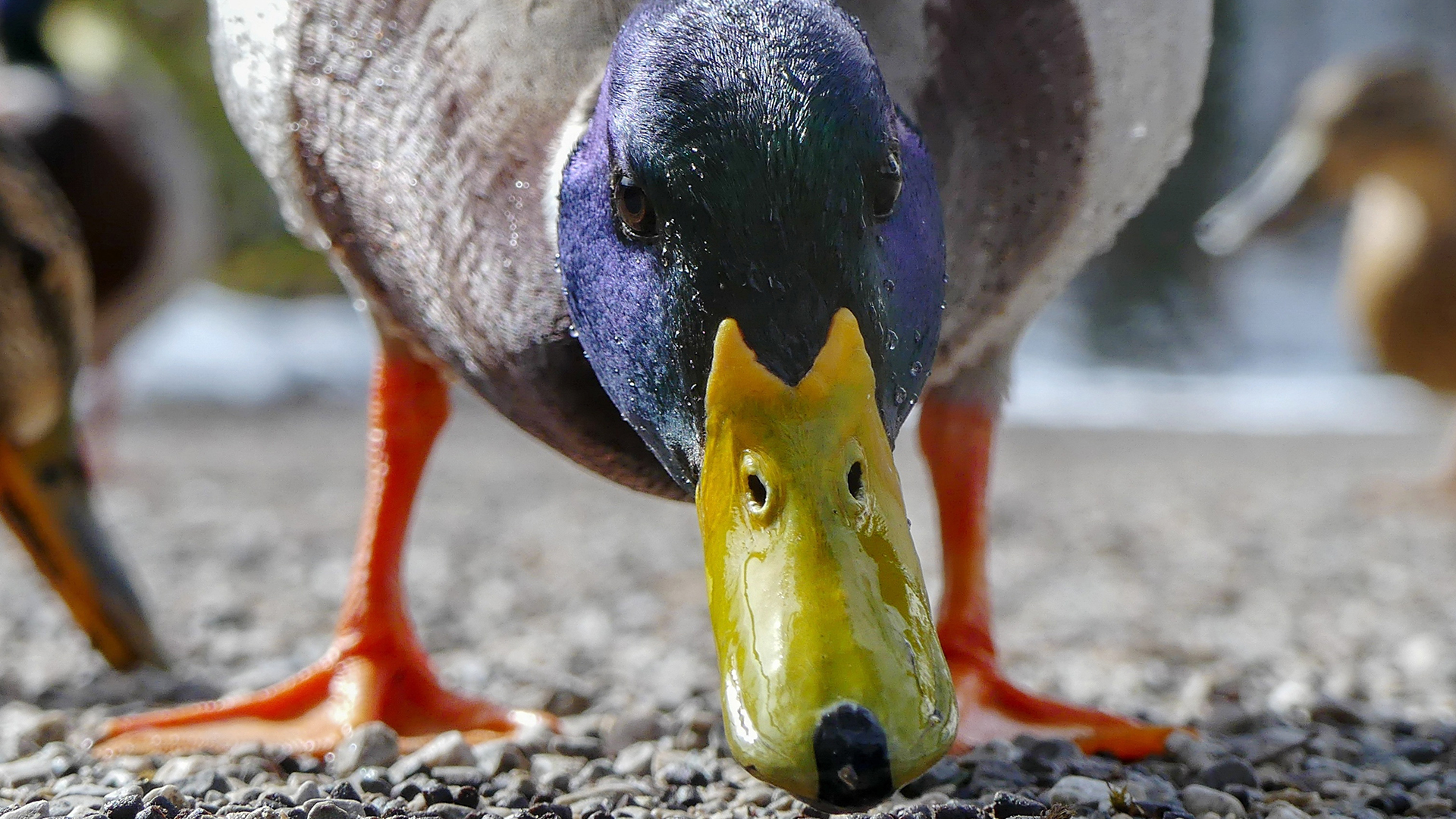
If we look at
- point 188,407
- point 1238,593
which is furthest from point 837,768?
point 188,407

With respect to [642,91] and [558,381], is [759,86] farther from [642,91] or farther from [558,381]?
[558,381]

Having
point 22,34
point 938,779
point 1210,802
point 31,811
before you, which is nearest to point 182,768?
point 31,811

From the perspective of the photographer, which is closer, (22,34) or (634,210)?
(634,210)

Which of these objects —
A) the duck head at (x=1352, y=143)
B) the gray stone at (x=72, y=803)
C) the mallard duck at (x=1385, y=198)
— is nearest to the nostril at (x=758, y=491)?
the gray stone at (x=72, y=803)

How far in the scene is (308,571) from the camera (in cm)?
486

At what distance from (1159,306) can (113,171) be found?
1356cm

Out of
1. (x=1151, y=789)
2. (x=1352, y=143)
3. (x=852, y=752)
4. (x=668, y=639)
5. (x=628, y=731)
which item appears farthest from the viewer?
(x=1352, y=143)

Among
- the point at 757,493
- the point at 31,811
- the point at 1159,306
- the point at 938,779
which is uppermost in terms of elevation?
the point at 1159,306

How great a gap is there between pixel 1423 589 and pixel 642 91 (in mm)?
3904

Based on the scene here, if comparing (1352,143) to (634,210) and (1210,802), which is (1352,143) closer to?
(1210,802)

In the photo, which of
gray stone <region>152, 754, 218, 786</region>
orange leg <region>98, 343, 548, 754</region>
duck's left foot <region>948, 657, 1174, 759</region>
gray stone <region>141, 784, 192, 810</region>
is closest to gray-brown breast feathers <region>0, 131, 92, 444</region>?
orange leg <region>98, 343, 548, 754</region>

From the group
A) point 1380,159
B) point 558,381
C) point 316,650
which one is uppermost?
point 1380,159

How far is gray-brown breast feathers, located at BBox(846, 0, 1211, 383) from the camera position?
6.31ft

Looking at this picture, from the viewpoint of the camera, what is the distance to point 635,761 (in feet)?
7.37
